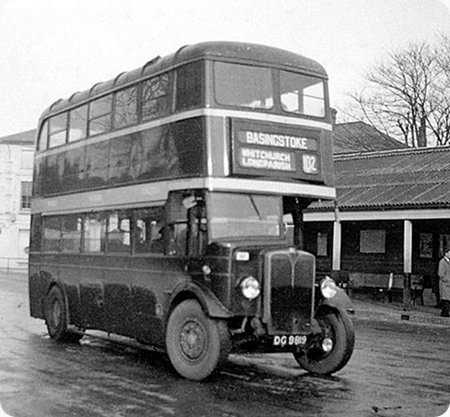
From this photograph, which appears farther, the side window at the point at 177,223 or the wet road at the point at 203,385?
the side window at the point at 177,223

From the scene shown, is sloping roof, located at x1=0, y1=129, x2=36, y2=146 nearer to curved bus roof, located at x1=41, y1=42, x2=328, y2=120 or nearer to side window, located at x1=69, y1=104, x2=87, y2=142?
side window, located at x1=69, y1=104, x2=87, y2=142

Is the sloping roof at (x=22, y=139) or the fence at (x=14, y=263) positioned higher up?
the sloping roof at (x=22, y=139)

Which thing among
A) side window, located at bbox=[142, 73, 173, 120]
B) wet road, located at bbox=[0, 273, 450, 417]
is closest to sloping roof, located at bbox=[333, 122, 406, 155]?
wet road, located at bbox=[0, 273, 450, 417]

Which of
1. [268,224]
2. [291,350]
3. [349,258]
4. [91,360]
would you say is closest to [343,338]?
[291,350]

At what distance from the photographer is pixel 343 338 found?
9969mm

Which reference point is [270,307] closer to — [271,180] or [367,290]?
[271,180]

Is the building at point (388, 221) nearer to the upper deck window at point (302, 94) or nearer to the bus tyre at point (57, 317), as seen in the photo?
the bus tyre at point (57, 317)

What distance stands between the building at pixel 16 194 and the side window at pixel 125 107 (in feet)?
120

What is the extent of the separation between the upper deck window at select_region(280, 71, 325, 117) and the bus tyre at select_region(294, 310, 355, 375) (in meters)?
2.61

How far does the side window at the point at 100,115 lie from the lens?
12.1m

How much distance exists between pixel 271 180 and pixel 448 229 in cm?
1556

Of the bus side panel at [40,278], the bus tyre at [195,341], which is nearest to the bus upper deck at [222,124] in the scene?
the bus tyre at [195,341]

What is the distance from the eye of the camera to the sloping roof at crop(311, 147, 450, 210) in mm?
22891

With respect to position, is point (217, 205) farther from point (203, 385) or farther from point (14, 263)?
point (14, 263)
